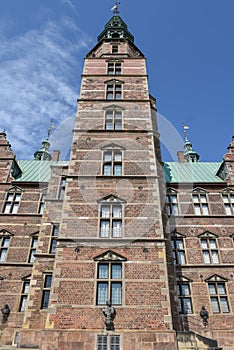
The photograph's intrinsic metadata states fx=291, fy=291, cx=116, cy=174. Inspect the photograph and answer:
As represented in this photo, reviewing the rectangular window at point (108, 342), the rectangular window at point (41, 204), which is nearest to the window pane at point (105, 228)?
the rectangular window at point (108, 342)

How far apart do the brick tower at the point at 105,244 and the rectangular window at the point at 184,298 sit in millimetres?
3924

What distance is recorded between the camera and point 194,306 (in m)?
14.3

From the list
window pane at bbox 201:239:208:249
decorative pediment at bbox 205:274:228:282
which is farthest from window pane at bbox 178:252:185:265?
decorative pediment at bbox 205:274:228:282

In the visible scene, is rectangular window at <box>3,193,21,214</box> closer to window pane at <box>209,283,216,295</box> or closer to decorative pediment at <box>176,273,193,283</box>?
decorative pediment at <box>176,273,193,283</box>

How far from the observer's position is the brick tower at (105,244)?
1040 cm

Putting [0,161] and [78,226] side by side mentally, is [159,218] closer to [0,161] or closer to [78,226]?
[78,226]

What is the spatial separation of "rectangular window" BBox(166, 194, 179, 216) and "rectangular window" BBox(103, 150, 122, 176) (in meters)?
4.64

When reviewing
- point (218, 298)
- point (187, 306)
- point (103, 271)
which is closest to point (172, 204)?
point (218, 298)

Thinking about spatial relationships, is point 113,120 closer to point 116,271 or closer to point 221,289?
point 116,271

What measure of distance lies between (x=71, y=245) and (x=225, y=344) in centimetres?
838

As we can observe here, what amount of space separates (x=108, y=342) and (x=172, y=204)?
392 inches

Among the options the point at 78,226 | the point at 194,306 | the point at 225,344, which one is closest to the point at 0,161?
the point at 78,226

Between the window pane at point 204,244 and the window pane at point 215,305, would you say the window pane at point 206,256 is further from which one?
the window pane at point 215,305

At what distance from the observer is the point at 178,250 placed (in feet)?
53.1
